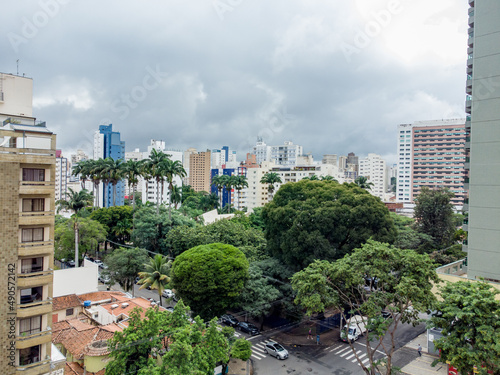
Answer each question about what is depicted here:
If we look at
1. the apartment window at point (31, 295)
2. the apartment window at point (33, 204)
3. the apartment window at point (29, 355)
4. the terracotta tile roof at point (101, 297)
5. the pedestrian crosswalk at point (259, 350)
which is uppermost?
the apartment window at point (33, 204)

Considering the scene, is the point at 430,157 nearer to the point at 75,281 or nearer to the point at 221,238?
the point at 221,238

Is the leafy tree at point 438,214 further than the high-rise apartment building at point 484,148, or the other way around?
the leafy tree at point 438,214

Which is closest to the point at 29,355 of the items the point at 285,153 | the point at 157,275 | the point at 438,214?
the point at 157,275

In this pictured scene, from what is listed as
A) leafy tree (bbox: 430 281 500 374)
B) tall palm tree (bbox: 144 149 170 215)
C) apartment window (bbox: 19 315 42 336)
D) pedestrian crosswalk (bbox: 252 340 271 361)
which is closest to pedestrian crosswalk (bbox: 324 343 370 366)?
pedestrian crosswalk (bbox: 252 340 271 361)

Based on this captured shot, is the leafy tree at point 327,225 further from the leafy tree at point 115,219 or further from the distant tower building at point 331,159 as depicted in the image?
the distant tower building at point 331,159

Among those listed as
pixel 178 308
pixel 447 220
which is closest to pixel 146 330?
pixel 178 308

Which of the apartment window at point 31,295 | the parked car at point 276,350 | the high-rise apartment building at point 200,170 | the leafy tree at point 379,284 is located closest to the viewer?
the apartment window at point 31,295

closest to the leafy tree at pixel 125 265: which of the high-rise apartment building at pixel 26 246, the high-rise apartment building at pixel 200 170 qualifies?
the high-rise apartment building at pixel 26 246

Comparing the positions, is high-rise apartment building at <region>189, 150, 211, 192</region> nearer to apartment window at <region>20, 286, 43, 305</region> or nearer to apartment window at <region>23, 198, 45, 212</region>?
apartment window at <region>23, 198, 45, 212</region>
